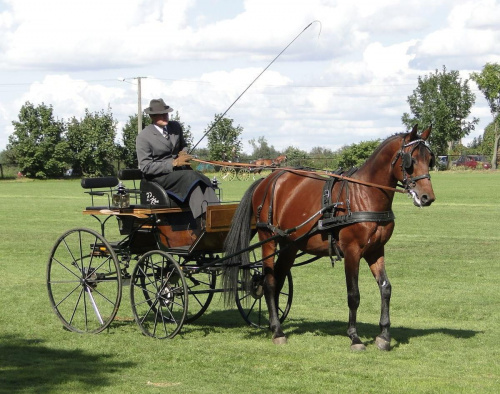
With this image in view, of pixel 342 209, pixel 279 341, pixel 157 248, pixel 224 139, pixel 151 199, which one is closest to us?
pixel 342 209

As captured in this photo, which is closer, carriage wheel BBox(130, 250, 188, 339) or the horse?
the horse

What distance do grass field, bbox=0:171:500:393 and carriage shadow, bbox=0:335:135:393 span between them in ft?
0.03

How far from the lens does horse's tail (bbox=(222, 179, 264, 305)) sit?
10.8 meters

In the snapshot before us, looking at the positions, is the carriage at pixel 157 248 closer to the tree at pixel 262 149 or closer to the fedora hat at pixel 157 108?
the fedora hat at pixel 157 108

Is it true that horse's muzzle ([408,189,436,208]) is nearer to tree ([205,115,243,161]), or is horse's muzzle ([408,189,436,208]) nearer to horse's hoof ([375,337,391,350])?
horse's hoof ([375,337,391,350])

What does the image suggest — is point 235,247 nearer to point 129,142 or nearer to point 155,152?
point 155,152

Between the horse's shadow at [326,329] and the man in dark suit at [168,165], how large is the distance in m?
1.60

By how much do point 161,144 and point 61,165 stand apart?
248ft

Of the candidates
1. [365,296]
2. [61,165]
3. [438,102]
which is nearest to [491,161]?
[438,102]

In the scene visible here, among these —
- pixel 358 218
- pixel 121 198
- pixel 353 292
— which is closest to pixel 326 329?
pixel 353 292

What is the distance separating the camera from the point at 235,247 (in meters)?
10.9

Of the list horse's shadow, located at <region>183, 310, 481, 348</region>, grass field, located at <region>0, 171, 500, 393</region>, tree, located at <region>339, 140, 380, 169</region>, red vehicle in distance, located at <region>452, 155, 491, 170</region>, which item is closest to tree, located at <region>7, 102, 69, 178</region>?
tree, located at <region>339, 140, 380, 169</region>

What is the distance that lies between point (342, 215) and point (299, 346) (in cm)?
147

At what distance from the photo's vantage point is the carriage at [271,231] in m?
9.85
